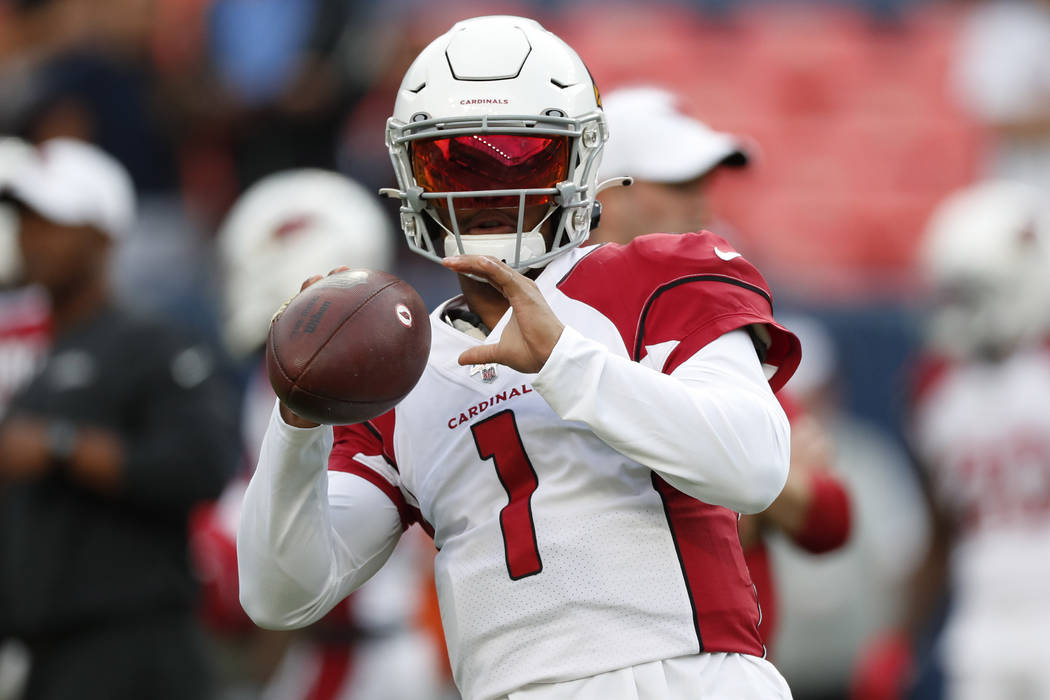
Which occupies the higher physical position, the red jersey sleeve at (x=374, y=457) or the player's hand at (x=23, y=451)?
the red jersey sleeve at (x=374, y=457)

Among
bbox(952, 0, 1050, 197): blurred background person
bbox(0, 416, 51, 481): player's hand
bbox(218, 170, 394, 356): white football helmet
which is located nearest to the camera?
bbox(0, 416, 51, 481): player's hand

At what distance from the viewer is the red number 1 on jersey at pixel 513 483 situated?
2479 mm

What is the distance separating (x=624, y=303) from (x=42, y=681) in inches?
106

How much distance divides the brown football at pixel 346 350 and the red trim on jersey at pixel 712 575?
0.44 meters

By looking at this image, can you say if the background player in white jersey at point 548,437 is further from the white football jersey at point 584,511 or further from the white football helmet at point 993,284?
the white football helmet at point 993,284

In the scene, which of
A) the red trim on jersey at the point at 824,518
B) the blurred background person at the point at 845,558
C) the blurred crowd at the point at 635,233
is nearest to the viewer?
the red trim on jersey at the point at 824,518

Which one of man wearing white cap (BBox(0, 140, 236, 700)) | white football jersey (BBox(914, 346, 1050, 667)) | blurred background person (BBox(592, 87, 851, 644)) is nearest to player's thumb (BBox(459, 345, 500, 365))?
blurred background person (BBox(592, 87, 851, 644))

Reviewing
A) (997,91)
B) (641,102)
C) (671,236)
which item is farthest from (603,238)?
(997,91)

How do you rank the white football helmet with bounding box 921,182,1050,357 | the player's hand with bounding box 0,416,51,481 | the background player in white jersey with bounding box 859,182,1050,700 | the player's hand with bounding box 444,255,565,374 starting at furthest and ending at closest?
the white football helmet with bounding box 921,182,1050,357, the background player in white jersey with bounding box 859,182,1050,700, the player's hand with bounding box 0,416,51,481, the player's hand with bounding box 444,255,565,374

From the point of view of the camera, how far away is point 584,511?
8.12 feet

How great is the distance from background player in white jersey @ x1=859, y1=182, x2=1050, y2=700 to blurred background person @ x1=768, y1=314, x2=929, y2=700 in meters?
0.29

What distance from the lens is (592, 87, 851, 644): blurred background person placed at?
357 centimetres

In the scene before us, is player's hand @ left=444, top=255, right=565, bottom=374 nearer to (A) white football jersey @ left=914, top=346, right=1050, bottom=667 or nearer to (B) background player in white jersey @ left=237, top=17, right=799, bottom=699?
(B) background player in white jersey @ left=237, top=17, right=799, bottom=699

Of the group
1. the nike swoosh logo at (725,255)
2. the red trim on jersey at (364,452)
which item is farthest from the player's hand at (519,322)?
the red trim on jersey at (364,452)
